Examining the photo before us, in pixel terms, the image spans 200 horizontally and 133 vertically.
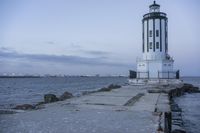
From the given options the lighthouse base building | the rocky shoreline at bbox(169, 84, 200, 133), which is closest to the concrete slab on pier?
the rocky shoreline at bbox(169, 84, 200, 133)

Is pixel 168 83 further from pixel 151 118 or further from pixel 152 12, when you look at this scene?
pixel 151 118

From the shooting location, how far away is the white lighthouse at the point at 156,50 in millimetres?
35781

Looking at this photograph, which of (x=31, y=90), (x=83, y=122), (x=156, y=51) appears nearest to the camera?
(x=83, y=122)

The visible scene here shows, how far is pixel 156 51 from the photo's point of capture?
3634 centimetres

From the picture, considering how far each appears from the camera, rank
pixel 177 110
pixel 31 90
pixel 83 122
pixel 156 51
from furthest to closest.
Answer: pixel 31 90 < pixel 156 51 < pixel 177 110 < pixel 83 122

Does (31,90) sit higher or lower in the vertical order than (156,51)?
lower

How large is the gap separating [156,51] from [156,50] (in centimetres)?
13

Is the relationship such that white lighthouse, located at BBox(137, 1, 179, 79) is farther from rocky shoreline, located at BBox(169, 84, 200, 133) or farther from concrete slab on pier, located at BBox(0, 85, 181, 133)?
concrete slab on pier, located at BBox(0, 85, 181, 133)

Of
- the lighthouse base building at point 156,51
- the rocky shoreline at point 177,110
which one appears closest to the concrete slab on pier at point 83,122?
the rocky shoreline at point 177,110

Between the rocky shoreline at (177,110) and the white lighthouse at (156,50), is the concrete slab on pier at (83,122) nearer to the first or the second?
the rocky shoreline at (177,110)

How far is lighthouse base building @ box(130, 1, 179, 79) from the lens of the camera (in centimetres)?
3578

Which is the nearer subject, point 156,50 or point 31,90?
point 156,50

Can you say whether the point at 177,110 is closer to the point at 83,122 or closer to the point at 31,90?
the point at 83,122

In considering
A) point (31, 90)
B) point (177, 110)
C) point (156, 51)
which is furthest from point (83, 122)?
point (31, 90)
